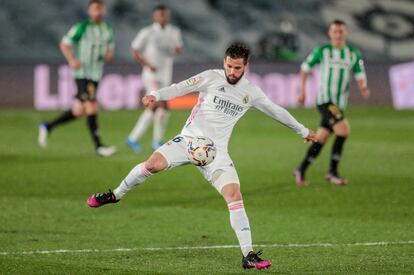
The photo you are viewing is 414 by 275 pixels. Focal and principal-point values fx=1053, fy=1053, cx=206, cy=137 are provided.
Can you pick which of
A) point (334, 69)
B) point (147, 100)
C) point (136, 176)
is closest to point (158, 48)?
point (334, 69)

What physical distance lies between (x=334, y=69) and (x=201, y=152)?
16.9 ft

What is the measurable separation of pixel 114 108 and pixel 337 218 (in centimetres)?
1325

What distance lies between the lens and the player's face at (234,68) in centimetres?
838

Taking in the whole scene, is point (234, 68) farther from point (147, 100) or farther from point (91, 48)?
point (91, 48)

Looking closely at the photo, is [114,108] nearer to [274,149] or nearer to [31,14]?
[31,14]

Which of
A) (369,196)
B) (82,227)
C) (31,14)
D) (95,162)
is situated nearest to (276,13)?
(31,14)

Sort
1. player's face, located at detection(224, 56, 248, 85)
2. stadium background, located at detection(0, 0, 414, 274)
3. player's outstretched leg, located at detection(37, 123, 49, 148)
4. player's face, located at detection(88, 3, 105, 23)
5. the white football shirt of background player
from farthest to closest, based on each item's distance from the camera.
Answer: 1. the white football shirt of background player
2. player's outstretched leg, located at detection(37, 123, 49, 148)
3. player's face, located at detection(88, 3, 105, 23)
4. stadium background, located at detection(0, 0, 414, 274)
5. player's face, located at detection(224, 56, 248, 85)

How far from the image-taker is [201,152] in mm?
8453

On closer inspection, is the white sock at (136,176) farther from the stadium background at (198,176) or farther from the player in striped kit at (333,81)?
the player in striped kit at (333,81)

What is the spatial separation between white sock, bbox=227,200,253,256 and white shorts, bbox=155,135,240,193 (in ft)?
0.79

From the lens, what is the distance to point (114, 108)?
77.0 feet

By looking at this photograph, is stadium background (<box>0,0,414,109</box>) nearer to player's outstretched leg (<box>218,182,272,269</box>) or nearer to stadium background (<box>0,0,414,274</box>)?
stadium background (<box>0,0,414,274</box>)

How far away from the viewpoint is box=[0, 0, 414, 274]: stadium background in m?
8.88

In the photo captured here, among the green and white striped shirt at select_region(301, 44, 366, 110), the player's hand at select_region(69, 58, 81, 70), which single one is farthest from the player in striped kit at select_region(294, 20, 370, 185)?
the player's hand at select_region(69, 58, 81, 70)
